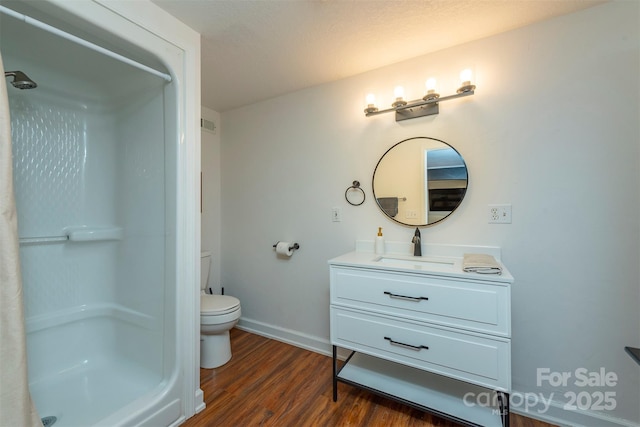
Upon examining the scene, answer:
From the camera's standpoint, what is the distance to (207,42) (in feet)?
5.57

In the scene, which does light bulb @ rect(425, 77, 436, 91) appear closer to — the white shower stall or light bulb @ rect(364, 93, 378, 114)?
light bulb @ rect(364, 93, 378, 114)

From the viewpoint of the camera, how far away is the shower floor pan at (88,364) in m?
1.50

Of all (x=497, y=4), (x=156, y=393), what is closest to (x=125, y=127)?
(x=156, y=393)

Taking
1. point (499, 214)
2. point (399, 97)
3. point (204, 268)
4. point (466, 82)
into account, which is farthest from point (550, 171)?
point (204, 268)

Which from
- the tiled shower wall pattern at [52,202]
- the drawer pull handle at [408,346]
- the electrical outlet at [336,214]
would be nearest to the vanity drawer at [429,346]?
the drawer pull handle at [408,346]

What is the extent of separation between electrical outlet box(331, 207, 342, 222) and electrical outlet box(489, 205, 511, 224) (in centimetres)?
102

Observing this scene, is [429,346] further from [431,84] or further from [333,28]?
[333,28]

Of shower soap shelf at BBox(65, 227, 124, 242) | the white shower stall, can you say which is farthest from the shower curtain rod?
shower soap shelf at BBox(65, 227, 124, 242)

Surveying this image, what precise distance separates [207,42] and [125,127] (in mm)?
815

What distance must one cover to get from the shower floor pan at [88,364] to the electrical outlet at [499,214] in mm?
2168

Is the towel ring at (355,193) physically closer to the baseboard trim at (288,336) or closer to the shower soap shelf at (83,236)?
the baseboard trim at (288,336)

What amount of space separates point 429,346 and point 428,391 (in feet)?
1.16

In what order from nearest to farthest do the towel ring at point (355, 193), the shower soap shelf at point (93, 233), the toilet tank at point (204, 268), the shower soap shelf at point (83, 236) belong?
the shower soap shelf at point (83, 236) < the shower soap shelf at point (93, 233) < the towel ring at point (355, 193) < the toilet tank at point (204, 268)

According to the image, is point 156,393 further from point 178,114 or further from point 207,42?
point 207,42
